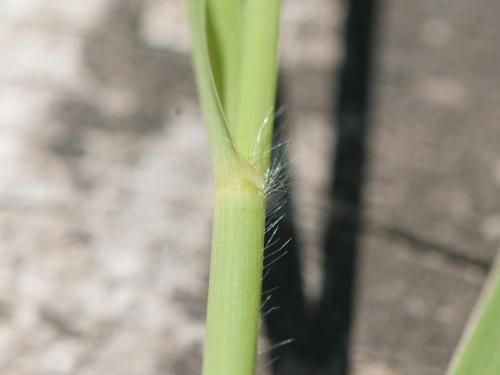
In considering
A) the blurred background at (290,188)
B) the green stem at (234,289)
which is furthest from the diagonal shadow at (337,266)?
the green stem at (234,289)

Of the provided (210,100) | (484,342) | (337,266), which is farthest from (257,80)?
(337,266)

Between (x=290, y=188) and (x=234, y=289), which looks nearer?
(x=234, y=289)

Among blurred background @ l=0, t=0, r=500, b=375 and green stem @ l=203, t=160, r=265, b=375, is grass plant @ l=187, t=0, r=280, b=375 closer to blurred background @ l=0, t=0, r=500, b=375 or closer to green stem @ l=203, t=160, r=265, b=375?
green stem @ l=203, t=160, r=265, b=375

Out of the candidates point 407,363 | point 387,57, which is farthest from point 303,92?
point 407,363

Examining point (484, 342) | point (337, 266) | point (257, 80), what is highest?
point (257, 80)

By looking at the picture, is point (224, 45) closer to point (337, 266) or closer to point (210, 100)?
point (210, 100)

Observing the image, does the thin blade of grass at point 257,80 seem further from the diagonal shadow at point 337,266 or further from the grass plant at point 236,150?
the diagonal shadow at point 337,266

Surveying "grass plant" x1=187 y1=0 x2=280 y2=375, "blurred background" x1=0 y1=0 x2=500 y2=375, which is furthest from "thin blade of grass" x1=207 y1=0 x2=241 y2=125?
"blurred background" x1=0 y1=0 x2=500 y2=375

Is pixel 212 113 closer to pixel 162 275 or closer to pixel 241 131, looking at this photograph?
pixel 241 131
